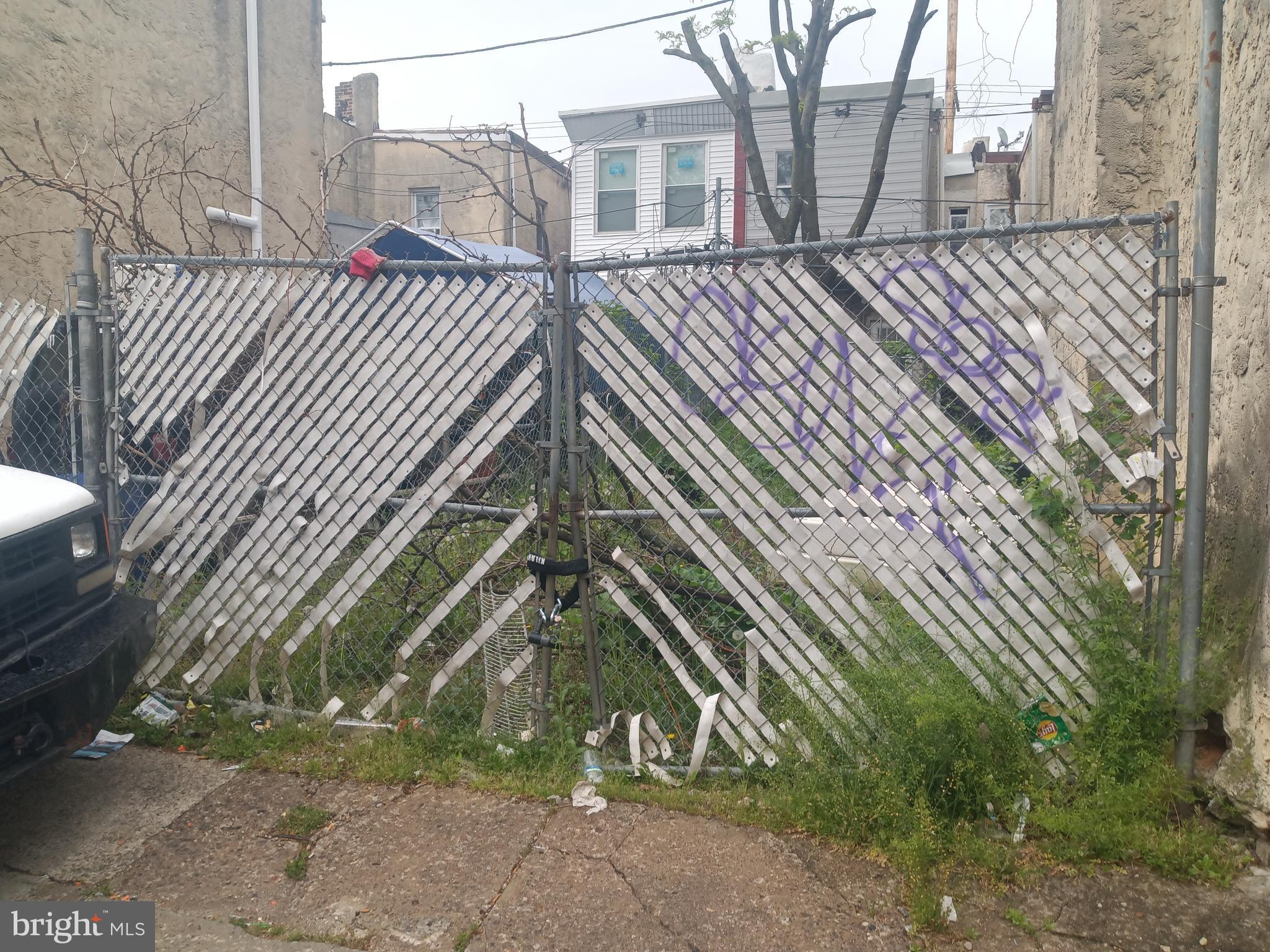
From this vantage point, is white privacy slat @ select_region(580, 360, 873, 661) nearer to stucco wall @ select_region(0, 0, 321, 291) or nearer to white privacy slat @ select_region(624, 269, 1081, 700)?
→ white privacy slat @ select_region(624, 269, 1081, 700)

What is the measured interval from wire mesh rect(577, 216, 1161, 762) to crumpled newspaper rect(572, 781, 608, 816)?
44 cm

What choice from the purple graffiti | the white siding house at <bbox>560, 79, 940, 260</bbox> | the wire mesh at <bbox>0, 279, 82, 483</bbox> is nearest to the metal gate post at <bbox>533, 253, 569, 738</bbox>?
the purple graffiti

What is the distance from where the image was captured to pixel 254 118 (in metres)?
9.88

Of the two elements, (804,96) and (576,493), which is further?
(804,96)

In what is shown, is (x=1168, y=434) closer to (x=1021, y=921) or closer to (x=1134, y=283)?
(x=1134, y=283)

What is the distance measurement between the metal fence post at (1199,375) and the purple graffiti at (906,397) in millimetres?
447

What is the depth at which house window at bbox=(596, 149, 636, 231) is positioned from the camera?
1998 centimetres

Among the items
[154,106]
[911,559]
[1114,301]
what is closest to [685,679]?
[911,559]

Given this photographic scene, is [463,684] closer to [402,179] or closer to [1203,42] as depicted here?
[1203,42]

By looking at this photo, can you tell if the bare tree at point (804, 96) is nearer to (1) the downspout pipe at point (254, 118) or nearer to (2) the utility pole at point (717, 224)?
(2) the utility pole at point (717, 224)

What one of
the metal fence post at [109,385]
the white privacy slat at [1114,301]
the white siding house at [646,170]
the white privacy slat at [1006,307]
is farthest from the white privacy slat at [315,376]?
the white siding house at [646,170]

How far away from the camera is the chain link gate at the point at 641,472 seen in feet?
9.85

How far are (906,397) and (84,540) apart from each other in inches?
129

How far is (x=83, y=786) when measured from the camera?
3.62 metres
